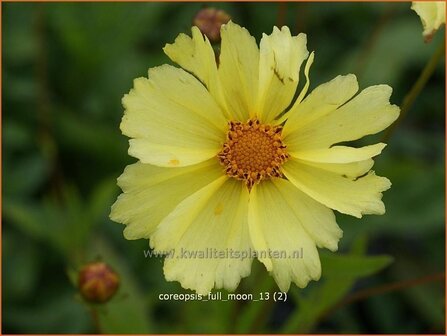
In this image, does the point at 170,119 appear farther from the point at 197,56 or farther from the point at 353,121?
the point at 353,121

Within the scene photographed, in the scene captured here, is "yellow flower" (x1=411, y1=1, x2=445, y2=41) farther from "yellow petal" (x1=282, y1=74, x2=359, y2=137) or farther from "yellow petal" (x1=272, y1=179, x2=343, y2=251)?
"yellow petal" (x1=272, y1=179, x2=343, y2=251)

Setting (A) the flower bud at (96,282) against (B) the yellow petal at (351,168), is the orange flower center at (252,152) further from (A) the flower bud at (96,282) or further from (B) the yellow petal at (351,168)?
(A) the flower bud at (96,282)

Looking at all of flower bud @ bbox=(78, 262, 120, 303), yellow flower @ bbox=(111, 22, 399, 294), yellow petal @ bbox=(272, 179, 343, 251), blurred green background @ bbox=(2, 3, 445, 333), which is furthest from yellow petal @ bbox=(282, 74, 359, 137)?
blurred green background @ bbox=(2, 3, 445, 333)

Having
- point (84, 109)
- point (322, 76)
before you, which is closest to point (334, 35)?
point (322, 76)

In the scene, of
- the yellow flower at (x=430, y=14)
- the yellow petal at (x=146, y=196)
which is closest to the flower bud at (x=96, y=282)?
the yellow petal at (x=146, y=196)

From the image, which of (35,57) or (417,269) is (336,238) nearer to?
(417,269)

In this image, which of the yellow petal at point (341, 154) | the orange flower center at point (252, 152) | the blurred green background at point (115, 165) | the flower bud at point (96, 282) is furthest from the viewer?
the blurred green background at point (115, 165)

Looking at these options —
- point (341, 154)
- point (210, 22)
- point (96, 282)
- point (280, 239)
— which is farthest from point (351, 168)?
point (96, 282)

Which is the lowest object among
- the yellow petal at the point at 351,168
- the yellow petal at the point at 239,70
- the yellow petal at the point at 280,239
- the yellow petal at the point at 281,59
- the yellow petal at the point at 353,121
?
the yellow petal at the point at 280,239
